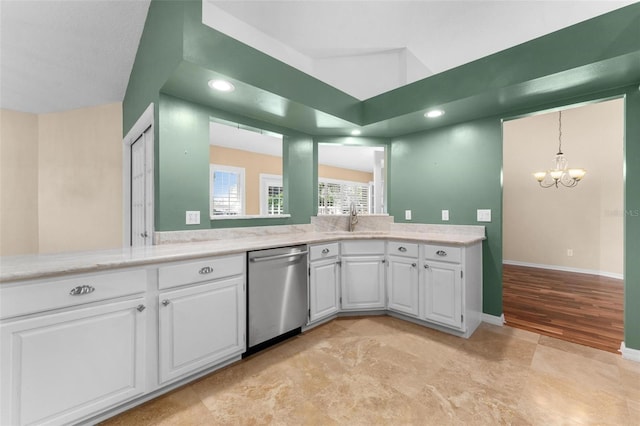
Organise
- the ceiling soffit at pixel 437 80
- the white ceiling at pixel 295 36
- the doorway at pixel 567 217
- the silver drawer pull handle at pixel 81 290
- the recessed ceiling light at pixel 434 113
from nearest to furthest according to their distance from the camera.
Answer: the silver drawer pull handle at pixel 81 290 < the ceiling soffit at pixel 437 80 < the white ceiling at pixel 295 36 < the recessed ceiling light at pixel 434 113 < the doorway at pixel 567 217

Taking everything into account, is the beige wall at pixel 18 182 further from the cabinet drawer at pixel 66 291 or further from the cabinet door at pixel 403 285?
the cabinet door at pixel 403 285

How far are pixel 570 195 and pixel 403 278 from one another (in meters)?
4.43

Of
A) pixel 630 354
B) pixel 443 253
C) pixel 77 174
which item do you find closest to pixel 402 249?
pixel 443 253

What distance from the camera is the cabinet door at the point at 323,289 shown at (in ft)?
8.27

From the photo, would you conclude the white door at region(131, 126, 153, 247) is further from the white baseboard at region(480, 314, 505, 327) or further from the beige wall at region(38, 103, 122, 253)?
the white baseboard at region(480, 314, 505, 327)

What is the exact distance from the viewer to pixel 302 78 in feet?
7.80

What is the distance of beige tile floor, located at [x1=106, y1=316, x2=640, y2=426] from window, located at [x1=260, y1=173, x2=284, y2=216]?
450 cm

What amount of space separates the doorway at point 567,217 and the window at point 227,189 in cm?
517

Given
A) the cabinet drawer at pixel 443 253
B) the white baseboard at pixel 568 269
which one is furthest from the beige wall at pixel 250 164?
the white baseboard at pixel 568 269

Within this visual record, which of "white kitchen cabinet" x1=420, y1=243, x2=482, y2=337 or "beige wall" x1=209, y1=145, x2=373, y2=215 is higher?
"beige wall" x1=209, y1=145, x2=373, y2=215

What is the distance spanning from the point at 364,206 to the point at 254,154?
15.8 ft

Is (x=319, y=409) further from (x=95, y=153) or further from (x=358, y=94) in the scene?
(x=95, y=153)

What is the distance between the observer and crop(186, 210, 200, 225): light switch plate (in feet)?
7.50

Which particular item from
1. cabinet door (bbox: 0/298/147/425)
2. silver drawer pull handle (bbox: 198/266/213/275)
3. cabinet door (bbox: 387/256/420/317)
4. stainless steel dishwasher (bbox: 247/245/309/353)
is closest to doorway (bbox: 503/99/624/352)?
cabinet door (bbox: 387/256/420/317)
